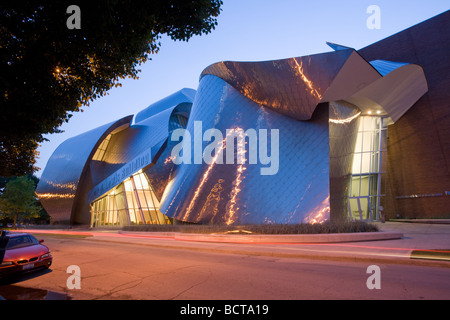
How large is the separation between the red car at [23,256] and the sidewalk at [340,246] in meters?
5.62

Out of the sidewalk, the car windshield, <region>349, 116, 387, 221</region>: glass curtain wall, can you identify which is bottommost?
the sidewalk

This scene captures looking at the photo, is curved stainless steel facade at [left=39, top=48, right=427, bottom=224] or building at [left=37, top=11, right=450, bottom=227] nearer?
curved stainless steel facade at [left=39, top=48, right=427, bottom=224]

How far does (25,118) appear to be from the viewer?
23.0 feet

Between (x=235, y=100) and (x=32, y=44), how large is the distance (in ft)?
52.5

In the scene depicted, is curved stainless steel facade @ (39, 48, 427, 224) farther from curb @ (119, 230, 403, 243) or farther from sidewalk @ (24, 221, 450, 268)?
sidewalk @ (24, 221, 450, 268)

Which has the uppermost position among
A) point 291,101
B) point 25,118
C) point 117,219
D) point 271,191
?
point 291,101

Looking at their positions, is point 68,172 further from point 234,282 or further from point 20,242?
point 234,282

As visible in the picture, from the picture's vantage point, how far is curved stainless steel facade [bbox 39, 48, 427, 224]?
17.4m

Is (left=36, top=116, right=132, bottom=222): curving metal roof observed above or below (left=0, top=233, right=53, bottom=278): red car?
above

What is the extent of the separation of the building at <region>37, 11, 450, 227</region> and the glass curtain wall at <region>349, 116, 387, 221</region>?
0.08 m

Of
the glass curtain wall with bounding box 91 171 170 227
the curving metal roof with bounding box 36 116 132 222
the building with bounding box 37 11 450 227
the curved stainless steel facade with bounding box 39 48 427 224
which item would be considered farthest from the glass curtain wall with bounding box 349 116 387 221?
the curving metal roof with bounding box 36 116 132 222

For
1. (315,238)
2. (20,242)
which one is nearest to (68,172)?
(20,242)
